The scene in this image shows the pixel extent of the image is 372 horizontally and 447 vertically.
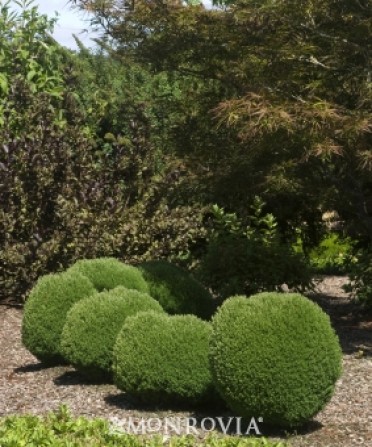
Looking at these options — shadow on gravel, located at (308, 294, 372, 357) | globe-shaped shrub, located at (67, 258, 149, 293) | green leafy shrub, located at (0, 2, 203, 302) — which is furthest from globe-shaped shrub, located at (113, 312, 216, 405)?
green leafy shrub, located at (0, 2, 203, 302)

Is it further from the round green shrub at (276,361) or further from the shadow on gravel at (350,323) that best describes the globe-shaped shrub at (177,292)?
the round green shrub at (276,361)

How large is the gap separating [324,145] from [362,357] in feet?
6.57

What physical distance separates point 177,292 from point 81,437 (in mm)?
2805

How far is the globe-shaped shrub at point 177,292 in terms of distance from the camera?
8.10 m

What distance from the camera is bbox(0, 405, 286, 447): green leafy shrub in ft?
16.8

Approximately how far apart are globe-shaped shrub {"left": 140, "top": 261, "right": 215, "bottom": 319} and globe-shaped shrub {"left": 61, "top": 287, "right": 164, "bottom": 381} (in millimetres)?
871

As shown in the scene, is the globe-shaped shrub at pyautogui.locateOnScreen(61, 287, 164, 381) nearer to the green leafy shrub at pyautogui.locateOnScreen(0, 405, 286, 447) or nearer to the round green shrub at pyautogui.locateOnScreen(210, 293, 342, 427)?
the green leafy shrub at pyautogui.locateOnScreen(0, 405, 286, 447)

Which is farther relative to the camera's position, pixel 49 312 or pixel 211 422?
pixel 49 312

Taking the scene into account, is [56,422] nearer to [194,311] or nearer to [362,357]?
[194,311]

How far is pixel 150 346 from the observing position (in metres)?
6.38

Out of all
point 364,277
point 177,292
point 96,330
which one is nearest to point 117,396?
point 96,330

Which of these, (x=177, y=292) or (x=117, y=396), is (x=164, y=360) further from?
(x=177, y=292)

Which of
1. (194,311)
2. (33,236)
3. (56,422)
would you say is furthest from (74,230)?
(56,422)

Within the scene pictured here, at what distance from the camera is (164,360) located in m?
6.32
